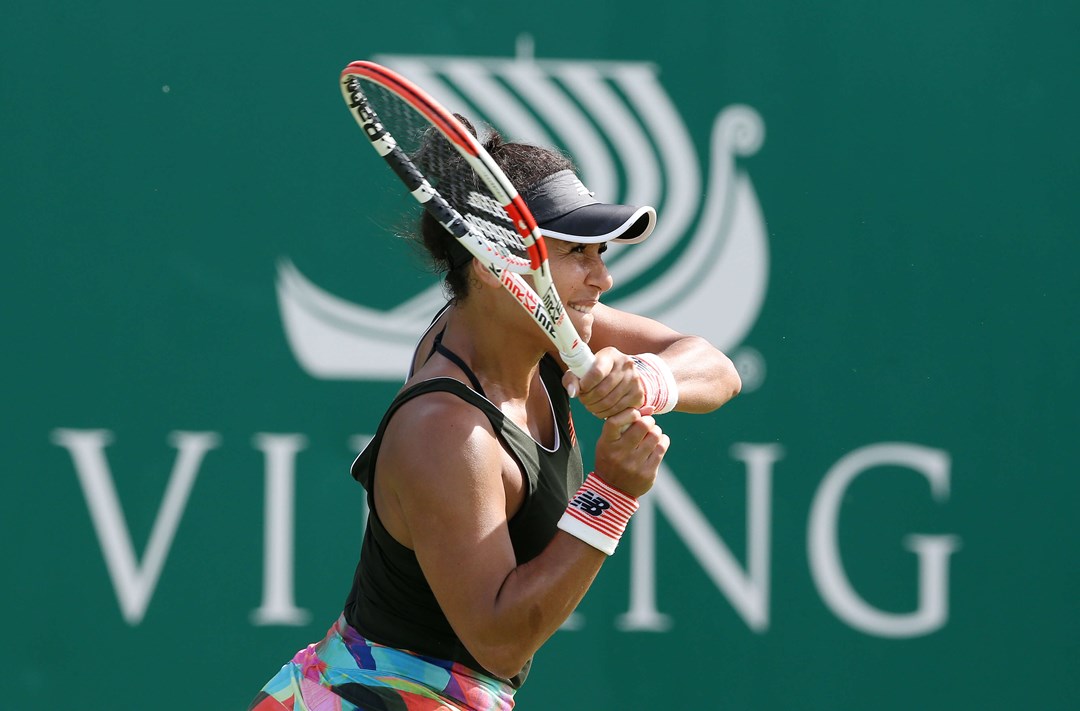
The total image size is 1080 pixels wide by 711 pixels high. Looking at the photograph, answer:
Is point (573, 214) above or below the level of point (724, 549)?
above

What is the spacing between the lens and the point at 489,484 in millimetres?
1878

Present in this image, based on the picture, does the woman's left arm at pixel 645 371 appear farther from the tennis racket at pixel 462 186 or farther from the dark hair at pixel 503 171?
the dark hair at pixel 503 171

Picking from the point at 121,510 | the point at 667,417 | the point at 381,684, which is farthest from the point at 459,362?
the point at 121,510

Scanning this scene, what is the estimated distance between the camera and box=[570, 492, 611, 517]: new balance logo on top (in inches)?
75.0

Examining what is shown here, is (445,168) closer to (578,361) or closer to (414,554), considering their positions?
(578,361)

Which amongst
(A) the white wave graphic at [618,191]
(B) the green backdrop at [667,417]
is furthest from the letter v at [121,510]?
(A) the white wave graphic at [618,191]

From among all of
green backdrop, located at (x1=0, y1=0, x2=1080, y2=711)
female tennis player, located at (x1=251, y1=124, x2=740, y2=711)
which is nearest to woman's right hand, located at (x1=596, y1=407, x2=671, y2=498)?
female tennis player, located at (x1=251, y1=124, x2=740, y2=711)

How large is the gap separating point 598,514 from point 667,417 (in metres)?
1.51

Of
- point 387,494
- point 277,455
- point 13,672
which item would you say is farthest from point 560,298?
point 13,672

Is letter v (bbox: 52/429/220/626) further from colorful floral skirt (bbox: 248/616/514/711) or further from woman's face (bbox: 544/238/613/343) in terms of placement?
woman's face (bbox: 544/238/613/343)

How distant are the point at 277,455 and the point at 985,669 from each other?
1822mm

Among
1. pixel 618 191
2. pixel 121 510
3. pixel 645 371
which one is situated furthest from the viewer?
pixel 618 191

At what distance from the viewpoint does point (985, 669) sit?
3.41 metres

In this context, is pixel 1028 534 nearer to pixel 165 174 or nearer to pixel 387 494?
pixel 387 494
